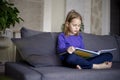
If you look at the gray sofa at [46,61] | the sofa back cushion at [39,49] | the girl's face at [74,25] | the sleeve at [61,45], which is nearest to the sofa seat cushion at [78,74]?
the gray sofa at [46,61]

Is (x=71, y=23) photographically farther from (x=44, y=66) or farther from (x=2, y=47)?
(x=2, y=47)

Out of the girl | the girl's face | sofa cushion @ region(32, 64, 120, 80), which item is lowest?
sofa cushion @ region(32, 64, 120, 80)

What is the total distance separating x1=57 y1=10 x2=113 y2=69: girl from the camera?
1639 millimetres

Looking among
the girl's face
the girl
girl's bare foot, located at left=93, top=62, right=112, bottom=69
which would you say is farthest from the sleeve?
girl's bare foot, located at left=93, top=62, right=112, bottom=69

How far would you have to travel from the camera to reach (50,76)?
4.48ft

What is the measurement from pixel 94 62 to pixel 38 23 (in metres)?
2.07

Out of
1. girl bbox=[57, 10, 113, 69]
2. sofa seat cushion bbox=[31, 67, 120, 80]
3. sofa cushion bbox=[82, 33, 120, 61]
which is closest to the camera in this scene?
sofa seat cushion bbox=[31, 67, 120, 80]

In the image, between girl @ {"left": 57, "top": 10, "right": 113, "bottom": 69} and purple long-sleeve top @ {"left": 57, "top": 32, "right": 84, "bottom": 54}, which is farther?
purple long-sleeve top @ {"left": 57, "top": 32, "right": 84, "bottom": 54}

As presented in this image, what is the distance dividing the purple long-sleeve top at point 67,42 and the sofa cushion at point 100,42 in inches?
7.8

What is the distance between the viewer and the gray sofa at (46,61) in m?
1.41

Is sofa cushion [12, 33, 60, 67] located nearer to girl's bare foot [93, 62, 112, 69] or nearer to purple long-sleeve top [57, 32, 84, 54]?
purple long-sleeve top [57, 32, 84, 54]

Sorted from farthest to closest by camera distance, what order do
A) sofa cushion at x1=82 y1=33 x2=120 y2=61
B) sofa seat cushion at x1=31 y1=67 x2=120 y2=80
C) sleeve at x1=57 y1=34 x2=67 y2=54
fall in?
sofa cushion at x1=82 y1=33 x2=120 y2=61
sleeve at x1=57 y1=34 x2=67 y2=54
sofa seat cushion at x1=31 y1=67 x2=120 y2=80

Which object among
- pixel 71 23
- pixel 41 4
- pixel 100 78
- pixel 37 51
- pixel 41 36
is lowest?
pixel 100 78

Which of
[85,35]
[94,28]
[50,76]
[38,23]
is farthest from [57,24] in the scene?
[50,76]
